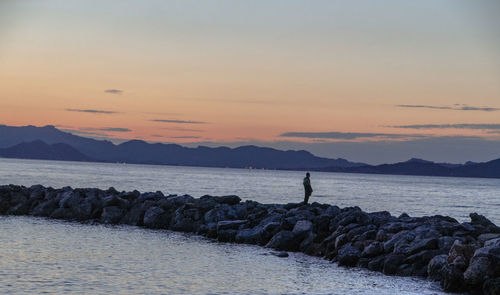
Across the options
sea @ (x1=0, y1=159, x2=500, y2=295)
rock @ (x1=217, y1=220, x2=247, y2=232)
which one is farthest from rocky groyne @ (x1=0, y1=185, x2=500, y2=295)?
sea @ (x1=0, y1=159, x2=500, y2=295)

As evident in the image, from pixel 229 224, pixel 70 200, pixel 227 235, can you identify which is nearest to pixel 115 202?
pixel 70 200

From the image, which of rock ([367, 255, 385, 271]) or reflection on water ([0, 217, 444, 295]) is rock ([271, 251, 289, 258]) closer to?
reflection on water ([0, 217, 444, 295])

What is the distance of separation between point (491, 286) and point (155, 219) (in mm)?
20135

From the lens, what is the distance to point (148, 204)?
36.4 metres

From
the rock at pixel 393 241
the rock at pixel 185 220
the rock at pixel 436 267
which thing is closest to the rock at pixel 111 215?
the rock at pixel 185 220

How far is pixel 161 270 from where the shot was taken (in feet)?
67.2

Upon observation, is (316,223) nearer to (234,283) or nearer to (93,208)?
(234,283)

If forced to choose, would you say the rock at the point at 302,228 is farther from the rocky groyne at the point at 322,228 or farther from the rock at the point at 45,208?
the rock at the point at 45,208

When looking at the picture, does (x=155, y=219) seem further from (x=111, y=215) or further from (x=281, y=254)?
(x=281, y=254)

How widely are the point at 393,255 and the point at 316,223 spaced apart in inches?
269

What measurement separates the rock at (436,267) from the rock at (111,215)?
1983cm

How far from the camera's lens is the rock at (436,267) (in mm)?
20469

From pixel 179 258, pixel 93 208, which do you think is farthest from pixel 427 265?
pixel 93 208

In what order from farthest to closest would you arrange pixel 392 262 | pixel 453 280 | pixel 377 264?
1. pixel 377 264
2. pixel 392 262
3. pixel 453 280
